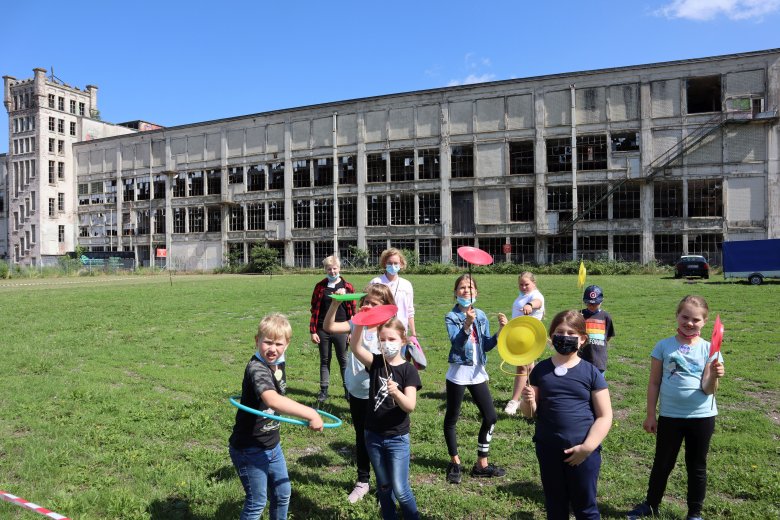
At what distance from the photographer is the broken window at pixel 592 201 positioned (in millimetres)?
45062

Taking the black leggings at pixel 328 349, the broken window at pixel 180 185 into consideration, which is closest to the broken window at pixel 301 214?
the broken window at pixel 180 185

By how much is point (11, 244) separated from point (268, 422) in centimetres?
8902

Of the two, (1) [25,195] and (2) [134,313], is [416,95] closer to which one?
(2) [134,313]

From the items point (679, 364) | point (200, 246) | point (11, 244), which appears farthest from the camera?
point (11, 244)

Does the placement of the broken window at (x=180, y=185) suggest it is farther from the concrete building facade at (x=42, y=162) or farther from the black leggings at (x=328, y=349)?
the black leggings at (x=328, y=349)

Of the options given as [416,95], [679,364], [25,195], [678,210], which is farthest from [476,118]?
[25,195]

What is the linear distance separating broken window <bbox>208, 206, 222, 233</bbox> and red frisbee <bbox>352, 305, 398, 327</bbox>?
59.6 m

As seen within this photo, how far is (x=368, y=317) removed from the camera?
161 inches

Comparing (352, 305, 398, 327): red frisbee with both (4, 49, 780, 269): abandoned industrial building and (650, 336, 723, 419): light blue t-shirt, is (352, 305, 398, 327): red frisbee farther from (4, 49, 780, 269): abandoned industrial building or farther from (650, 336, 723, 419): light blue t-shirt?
(4, 49, 780, 269): abandoned industrial building

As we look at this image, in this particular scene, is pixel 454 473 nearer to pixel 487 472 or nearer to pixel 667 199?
pixel 487 472

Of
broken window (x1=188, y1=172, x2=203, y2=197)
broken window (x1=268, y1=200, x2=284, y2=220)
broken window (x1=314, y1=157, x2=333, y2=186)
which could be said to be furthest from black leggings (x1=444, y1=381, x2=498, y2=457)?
broken window (x1=188, y1=172, x2=203, y2=197)

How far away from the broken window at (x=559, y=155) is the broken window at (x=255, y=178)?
28919mm

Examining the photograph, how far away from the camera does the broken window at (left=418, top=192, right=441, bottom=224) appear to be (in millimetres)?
50406

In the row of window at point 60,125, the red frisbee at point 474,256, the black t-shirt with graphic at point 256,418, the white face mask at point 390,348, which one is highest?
the row of window at point 60,125
